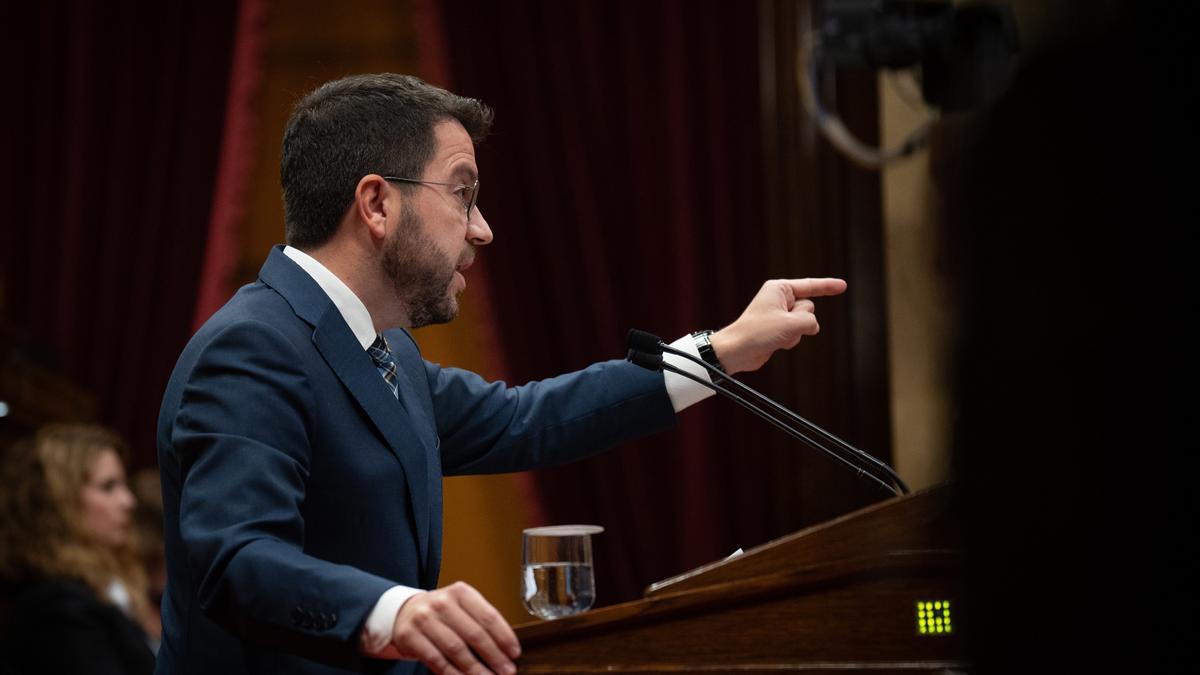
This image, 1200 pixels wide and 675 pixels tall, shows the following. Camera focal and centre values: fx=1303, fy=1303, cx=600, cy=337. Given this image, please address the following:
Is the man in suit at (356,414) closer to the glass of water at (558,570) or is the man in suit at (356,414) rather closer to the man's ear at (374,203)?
the man's ear at (374,203)

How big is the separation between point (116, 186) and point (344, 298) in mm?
3370

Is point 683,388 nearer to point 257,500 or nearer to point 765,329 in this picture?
point 765,329

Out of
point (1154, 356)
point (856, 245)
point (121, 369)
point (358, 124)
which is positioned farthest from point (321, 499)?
point (121, 369)

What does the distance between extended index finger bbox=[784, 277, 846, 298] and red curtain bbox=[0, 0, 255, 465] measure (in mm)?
3319

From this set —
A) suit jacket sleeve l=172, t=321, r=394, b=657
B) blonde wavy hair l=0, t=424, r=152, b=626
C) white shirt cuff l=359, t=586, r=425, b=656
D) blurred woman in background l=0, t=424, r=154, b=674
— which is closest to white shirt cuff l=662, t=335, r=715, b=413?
suit jacket sleeve l=172, t=321, r=394, b=657

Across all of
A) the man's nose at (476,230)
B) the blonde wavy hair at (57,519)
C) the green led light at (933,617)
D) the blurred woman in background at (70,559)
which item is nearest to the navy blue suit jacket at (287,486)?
the man's nose at (476,230)

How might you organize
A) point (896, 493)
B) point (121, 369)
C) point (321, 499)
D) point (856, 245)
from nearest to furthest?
1. point (321, 499)
2. point (896, 493)
3. point (856, 245)
4. point (121, 369)

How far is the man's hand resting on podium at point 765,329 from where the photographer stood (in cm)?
206

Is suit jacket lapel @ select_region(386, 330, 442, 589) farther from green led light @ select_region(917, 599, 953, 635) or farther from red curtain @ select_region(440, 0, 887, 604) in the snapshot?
red curtain @ select_region(440, 0, 887, 604)

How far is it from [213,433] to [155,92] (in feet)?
12.3

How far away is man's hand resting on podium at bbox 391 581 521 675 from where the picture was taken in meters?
1.22

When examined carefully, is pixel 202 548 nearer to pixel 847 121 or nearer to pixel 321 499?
pixel 321 499

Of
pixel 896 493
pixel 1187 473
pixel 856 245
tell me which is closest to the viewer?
pixel 1187 473

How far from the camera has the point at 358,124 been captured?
2.00 meters
